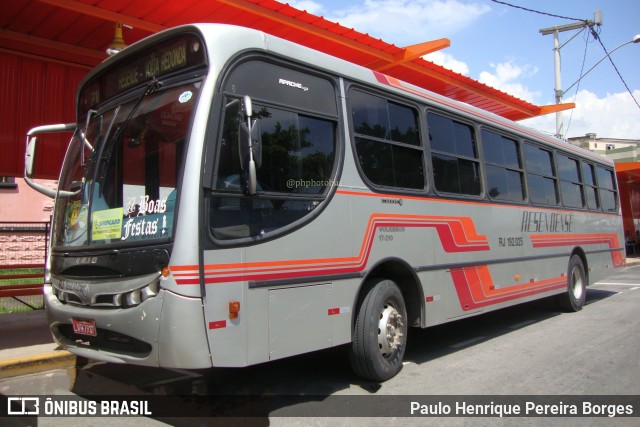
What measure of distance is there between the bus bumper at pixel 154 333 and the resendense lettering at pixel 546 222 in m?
5.99

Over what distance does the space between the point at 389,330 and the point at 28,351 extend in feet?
14.7

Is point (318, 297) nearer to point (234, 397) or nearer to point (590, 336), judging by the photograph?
point (234, 397)

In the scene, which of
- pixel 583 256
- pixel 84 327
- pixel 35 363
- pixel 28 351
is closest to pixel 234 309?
pixel 84 327

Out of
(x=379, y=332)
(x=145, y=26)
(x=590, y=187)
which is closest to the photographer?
(x=379, y=332)

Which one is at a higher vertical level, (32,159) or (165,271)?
(32,159)

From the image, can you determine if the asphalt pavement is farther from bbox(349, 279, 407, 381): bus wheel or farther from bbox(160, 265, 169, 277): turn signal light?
bbox(349, 279, 407, 381): bus wheel

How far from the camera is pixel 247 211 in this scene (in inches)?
A: 155

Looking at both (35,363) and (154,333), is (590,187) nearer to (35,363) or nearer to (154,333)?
(154,333)

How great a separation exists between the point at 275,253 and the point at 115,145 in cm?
171

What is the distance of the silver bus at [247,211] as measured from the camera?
3674mm

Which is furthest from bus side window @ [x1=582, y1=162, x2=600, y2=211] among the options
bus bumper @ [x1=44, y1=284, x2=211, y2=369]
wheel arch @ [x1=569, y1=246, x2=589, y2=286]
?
bus bumper @ [x1=44, y1=284, x2=211, y2=369]

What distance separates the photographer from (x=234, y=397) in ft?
15.9

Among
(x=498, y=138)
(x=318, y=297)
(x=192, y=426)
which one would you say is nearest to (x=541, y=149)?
(x=498, y=138)

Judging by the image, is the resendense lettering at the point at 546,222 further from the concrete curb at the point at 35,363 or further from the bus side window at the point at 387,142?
the concrete curb at the point at 35,363
